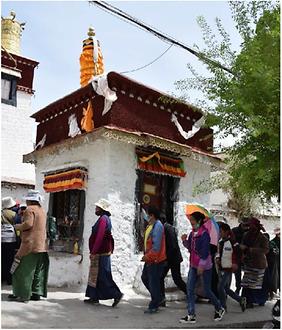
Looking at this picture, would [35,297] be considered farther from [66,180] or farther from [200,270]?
[200,270]

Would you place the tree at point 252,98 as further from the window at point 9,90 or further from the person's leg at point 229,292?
the window at point 9,90

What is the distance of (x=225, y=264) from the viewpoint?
23.5 feet

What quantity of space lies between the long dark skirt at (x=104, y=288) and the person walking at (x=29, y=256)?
89 cm

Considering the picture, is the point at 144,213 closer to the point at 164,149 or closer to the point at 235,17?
the point at 164,149

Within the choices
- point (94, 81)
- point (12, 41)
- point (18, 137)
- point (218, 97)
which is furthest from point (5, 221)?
point (12, 41)

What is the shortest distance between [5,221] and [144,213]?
2.71 metres

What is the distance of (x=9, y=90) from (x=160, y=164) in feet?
38.0

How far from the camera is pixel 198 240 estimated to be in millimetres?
6207

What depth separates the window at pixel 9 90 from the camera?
58.4 feet

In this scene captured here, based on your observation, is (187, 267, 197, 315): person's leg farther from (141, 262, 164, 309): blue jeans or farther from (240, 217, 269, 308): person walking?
(240, 217, 269, 308): person walking

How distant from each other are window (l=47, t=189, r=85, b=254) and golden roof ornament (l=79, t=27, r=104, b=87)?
11.6 ft

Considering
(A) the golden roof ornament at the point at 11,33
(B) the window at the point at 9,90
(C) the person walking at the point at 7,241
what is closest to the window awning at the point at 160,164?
(C) the person walking at the point at 7,241

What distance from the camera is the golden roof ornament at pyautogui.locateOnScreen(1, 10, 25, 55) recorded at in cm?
1892

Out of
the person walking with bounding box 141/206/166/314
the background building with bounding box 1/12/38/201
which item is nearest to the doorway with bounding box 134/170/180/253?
the person walking with bounding box 141/206/166/314
